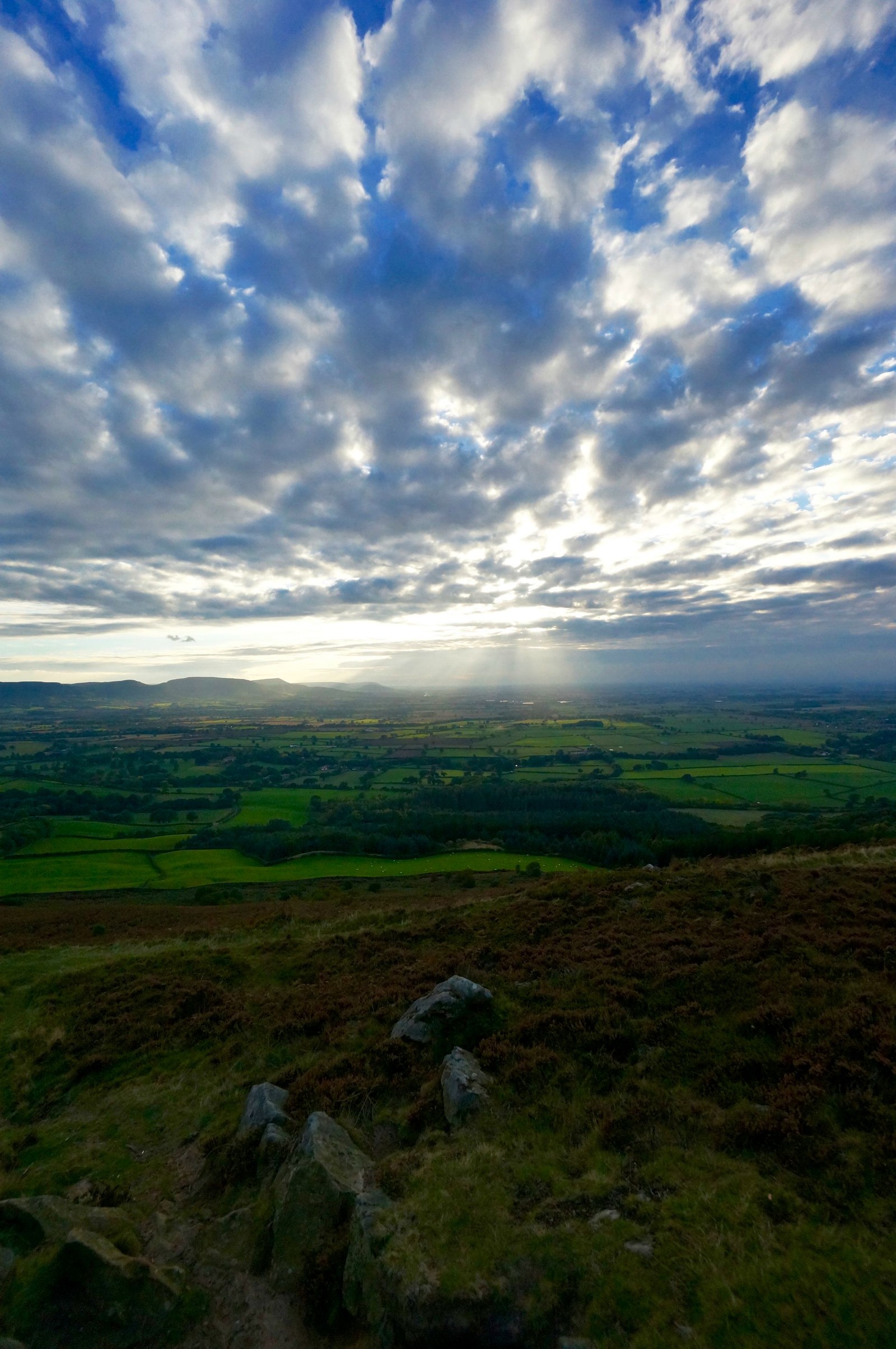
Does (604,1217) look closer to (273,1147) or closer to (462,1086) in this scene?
(462,1086)

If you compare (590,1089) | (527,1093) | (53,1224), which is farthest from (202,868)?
(590,1089)

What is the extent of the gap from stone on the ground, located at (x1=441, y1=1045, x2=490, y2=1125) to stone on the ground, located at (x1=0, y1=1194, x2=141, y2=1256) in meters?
5.65

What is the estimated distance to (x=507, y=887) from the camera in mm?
36594

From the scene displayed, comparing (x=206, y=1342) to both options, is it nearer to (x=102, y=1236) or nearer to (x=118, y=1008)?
(x=102, y=1236)

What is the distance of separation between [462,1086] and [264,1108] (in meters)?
4.37

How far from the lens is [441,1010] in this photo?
1423cm

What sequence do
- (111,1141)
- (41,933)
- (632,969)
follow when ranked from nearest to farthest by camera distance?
(111,1141) → (632,969) → (41,933)

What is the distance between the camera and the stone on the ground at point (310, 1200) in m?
8.42

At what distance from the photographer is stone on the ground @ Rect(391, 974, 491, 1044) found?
13.9 m

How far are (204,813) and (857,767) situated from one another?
376 ft

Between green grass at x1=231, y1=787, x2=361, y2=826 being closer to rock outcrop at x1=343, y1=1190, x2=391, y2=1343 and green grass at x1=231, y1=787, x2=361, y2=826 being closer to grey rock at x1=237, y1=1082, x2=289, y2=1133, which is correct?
grey rock at x1=237, y1=1082, x2=289, y2=1133

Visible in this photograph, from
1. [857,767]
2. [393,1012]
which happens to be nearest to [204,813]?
[393,1012]

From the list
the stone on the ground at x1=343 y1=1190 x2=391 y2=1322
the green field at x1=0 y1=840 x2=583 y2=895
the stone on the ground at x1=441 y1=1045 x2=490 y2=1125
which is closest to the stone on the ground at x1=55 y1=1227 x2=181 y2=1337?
the stone on the ground at x1=343 y1=1190 x2=391 y2=1322

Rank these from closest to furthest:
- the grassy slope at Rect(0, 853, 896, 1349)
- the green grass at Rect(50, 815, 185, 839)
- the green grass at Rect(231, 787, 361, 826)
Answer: the grassy slope at Rect(0, 853, 896, 1349), the green grass at Rect(50, 815, 185, 839), the green grass at Rect(231, 787, 361, 826)
